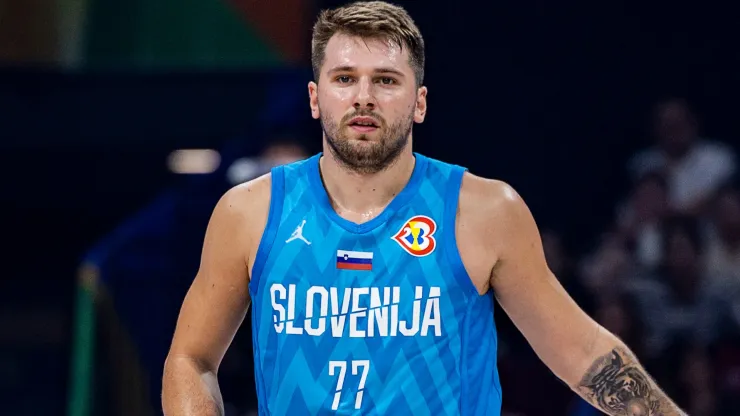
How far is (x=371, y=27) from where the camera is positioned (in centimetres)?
321

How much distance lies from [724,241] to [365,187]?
425 centimetres

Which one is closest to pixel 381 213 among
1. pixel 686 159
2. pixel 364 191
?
pixel 364 191

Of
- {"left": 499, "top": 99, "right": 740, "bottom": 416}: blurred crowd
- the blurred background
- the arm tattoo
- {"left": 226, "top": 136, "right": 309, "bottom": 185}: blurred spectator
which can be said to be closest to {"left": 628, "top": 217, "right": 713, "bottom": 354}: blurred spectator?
{"left": 499, "top": 99, "right": 740, "bottom": 416}: blurred crowd

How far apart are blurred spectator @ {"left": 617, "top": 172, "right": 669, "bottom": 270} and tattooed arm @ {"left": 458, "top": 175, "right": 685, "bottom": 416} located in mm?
3740

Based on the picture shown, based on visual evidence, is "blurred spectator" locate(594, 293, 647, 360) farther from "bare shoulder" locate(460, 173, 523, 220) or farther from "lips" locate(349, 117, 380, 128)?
"lips" locate(349, 117, 380, 128)

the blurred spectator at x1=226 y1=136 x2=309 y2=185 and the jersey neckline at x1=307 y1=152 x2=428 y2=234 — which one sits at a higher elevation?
the blurred spectator at x1=226 y1=136 x2=309 y2=185

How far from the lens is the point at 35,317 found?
835 centimetres

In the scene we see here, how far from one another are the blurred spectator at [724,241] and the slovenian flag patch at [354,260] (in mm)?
4168

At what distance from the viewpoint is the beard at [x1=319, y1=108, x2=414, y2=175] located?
317 centimetres

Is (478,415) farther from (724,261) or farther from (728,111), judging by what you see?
(728,111)

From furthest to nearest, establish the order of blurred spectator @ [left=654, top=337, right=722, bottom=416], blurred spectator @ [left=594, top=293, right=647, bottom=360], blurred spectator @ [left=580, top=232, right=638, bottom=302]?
blurred spectator @ [left=580, top=232, right=638, bottom=302] → blurred spectator @ [left=594, top=293, right=647, bottom=360] → blurred spectator @ [left=654, top=337, right=722, bottom=416]

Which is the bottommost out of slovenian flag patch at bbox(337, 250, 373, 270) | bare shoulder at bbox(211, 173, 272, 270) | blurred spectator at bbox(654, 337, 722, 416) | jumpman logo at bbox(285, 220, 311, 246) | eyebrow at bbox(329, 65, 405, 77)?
blurred spectator at bbox(654, 337, 722, 416)

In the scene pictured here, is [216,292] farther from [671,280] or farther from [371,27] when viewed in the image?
[671,280]

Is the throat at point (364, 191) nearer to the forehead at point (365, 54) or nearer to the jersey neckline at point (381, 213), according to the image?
the jersey neckline at point (381, 213)
